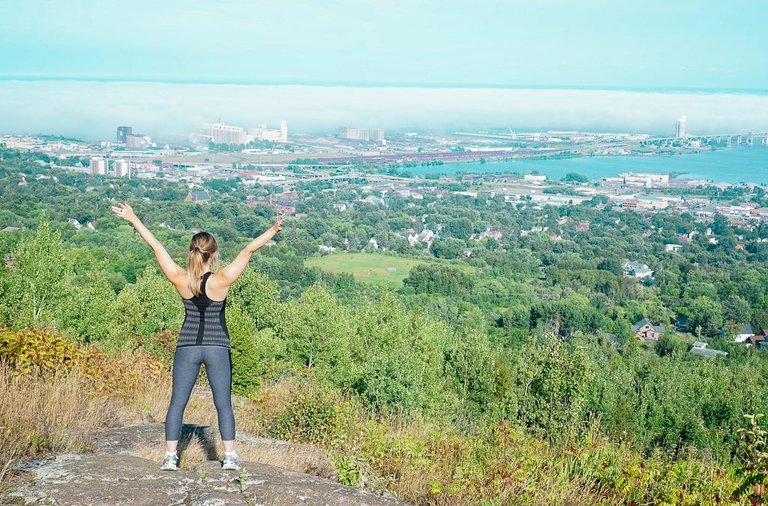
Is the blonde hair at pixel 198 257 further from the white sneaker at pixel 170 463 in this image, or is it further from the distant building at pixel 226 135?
the distant building at pixel 226 135

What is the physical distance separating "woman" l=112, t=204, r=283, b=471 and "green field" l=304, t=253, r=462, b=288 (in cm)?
2984

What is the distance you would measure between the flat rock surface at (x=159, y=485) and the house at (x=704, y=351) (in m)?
→ 24.7

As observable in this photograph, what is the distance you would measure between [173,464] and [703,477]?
220cm

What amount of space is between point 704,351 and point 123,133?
8019 cm

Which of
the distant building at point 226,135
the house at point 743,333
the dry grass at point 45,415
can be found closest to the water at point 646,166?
the distant building at point 226,135

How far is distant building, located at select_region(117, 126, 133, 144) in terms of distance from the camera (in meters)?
92.1

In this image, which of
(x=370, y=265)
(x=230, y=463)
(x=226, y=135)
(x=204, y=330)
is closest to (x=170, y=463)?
(x=230, y=463)

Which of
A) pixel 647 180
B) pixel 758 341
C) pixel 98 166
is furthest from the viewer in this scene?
pixel 647 180

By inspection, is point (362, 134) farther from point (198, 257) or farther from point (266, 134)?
point (198, 257)

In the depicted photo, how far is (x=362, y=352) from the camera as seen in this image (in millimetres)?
14047

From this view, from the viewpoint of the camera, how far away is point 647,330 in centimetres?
2972

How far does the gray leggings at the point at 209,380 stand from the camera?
326 centimetres

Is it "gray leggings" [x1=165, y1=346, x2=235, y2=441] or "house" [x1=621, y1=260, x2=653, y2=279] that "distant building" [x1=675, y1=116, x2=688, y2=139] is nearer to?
"house" [x1=621, y1=260, x2=653, y2=279]

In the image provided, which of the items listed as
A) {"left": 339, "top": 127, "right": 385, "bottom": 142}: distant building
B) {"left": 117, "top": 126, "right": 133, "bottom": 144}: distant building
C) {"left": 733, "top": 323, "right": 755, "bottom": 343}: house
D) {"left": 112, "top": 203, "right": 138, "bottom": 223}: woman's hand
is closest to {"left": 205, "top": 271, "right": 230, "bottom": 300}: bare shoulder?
{"left": 112, "top": 203, "right": 138, "bottom": 223}: woman's hand
